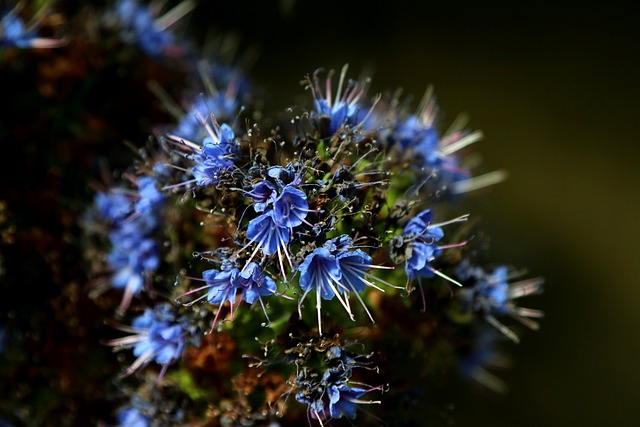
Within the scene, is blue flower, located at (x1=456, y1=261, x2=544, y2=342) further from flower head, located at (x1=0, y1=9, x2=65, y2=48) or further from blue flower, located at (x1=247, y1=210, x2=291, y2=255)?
A: flower head, located at (x1=0, y1=9, x2=65, y2=48)

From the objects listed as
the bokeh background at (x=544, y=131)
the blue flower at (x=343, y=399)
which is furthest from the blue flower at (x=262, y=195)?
the bokeh background at (x=544, y=131)

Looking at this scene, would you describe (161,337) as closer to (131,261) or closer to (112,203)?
(131,261)

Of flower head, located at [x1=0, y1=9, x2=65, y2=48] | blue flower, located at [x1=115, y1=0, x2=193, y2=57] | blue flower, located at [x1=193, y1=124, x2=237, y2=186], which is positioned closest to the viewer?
blue flower, located at [x1=193, y1=124, x2=237, y2=186]

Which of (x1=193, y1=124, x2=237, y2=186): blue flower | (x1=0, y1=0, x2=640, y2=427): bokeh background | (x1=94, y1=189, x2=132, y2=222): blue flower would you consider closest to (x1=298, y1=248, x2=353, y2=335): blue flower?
(x1=193, y1=124, x2=237, y2=186): blue flower

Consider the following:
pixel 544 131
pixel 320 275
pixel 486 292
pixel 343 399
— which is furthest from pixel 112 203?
pixel 544 131

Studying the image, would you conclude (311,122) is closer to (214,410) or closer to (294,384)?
(294,384)

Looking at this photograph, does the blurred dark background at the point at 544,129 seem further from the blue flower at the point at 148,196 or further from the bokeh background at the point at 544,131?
the blue flower at the point at 148,196

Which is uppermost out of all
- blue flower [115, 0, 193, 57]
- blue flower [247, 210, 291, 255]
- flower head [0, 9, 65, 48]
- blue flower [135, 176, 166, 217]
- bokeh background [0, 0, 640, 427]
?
flower head [0, 9, 65, 48]
